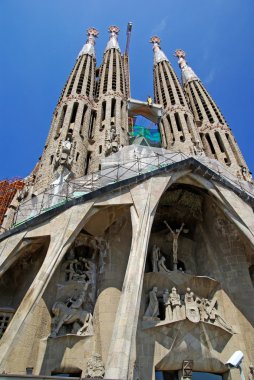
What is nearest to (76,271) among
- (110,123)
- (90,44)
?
(110,123)

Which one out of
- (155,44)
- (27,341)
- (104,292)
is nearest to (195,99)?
(155,44)

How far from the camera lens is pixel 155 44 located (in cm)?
3428

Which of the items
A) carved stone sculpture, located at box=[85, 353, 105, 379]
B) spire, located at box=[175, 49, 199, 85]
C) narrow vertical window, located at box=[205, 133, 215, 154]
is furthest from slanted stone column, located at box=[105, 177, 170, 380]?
spire, located at box=[175, 49, 199, 85]

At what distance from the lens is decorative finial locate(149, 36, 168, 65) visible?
30.6m

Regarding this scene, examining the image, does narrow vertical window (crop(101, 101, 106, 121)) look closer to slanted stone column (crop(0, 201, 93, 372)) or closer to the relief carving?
slanted stone column (crop(0, 201, 93, 372))

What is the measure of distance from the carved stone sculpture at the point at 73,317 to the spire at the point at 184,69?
22043 millimetres

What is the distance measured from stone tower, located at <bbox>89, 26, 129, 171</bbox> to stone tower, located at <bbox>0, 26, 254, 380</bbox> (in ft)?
6.53

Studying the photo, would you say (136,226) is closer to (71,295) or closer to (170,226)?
(71,295)

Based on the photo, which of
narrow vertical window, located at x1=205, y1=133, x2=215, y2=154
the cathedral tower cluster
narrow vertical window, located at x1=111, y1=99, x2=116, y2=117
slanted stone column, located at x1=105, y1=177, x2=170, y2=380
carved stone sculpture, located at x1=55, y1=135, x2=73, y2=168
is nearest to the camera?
slanted stone column, located at x1=105, y1=177, x2=170, y2=380

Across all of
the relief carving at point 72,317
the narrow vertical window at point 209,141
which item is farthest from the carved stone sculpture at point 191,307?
the narrow vertical window at point 209,141

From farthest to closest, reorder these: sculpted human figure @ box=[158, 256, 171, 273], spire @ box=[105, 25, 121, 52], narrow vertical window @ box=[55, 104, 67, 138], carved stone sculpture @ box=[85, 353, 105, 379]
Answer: spire @ box=[105, 25, 121, 52] < narrow vertical window @ box=[55, 104, 67, 138] < sculpted human figure @ box=[158, 256, 171, 273] < carved stone sculpture @ box=[85, 353, 105, 379]

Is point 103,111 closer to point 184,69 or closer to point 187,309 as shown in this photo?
point 184,69

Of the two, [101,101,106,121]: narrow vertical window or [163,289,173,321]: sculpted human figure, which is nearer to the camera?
[163,289,173,321]: sculpted human figure

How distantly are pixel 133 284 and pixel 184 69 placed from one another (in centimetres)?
2498
